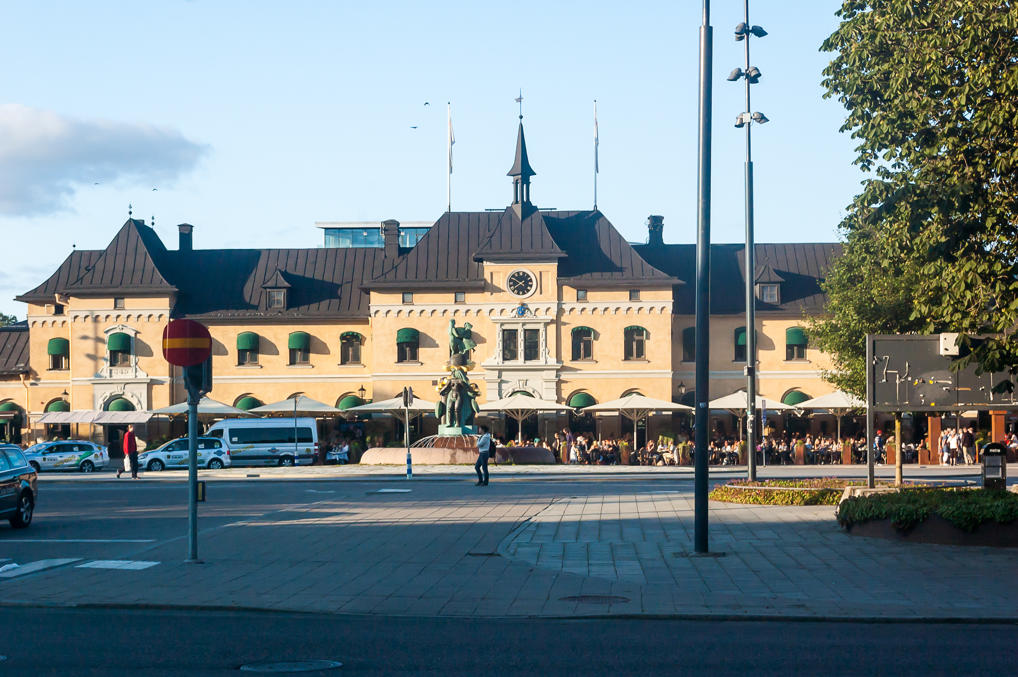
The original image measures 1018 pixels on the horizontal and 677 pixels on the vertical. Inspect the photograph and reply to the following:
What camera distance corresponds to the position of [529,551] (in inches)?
660

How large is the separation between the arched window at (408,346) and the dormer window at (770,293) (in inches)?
711

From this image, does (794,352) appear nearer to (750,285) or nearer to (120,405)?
(750,285)

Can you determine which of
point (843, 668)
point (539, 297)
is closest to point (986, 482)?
point (843, 668)

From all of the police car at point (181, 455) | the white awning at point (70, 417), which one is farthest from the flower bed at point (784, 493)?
the white awning at point (70, 417)

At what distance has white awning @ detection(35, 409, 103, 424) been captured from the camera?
59.8 meters

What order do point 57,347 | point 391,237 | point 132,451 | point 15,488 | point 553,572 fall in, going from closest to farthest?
point 553,572, point 15,488, point 132,451, point 57,347, point 391,237

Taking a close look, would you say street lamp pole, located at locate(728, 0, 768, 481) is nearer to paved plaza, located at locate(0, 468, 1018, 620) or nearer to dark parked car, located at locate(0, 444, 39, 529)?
paved plaza, located at locate(0, 468, 1018, 620)

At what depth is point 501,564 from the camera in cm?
1533

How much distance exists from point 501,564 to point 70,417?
163 feet

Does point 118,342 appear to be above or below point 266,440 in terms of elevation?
above

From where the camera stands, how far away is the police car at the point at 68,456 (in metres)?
50.4

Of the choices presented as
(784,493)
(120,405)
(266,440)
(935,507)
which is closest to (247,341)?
(120,405)

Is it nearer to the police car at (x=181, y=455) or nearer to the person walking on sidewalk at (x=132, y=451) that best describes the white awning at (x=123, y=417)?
the police car at (x=181, y=455)

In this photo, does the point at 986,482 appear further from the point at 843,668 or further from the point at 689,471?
the point at 689,471
